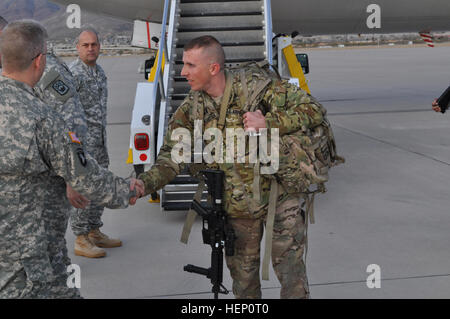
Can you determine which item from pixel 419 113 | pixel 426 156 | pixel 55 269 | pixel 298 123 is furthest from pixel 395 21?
pixel 55 269

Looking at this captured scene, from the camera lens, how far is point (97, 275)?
4.70 meters

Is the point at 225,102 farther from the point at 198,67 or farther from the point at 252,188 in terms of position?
the point at 252,188

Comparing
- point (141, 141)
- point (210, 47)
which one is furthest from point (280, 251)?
point (141, 141)

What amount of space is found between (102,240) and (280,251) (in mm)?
2611

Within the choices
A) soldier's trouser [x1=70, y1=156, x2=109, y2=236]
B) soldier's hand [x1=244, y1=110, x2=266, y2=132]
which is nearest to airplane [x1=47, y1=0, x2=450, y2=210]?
soldier's trouser [x1=70, y1=156, x2=109, y2=236]

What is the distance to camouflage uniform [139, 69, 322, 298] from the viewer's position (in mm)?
3014

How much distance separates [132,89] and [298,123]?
17535mm

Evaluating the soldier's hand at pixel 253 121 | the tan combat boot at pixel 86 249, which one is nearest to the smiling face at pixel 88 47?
the tan combat boot at pixel 86 249

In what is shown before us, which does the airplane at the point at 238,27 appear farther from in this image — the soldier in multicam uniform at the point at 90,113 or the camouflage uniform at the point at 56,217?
the camouflage uniform at the point at 56,217

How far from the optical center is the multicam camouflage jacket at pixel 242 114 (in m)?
2.98

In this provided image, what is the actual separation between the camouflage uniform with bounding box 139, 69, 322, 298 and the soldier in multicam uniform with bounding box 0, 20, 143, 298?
0.68 meters

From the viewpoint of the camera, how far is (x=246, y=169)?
3105 millimetres

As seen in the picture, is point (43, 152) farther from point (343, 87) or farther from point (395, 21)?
point (343, 87)

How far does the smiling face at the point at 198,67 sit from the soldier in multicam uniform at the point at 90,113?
2.24 m
